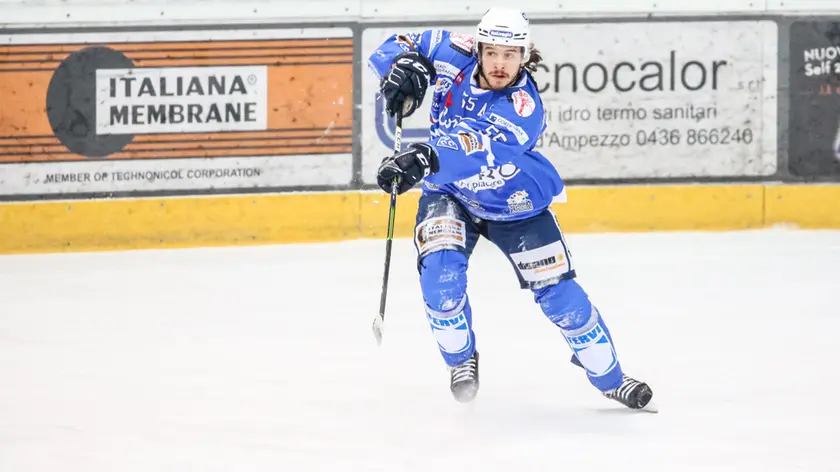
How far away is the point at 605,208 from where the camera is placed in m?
7.24

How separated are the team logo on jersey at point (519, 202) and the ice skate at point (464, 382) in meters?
0.45

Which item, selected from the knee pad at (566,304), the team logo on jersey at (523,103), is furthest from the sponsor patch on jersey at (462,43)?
the knee pad at (566,304)

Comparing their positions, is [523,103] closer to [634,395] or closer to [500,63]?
[500,63]

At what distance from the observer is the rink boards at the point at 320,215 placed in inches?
271

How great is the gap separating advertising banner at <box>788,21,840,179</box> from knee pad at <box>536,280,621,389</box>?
3841mm

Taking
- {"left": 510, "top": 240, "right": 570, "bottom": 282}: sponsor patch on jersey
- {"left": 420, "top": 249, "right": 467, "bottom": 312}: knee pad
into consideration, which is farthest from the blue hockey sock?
{"left": 510, "top": 240, "right": 570, "bottom": 282}: sponsor patch on jersey

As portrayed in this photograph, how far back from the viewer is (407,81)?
12.7ft

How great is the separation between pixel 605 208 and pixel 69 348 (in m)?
3.27

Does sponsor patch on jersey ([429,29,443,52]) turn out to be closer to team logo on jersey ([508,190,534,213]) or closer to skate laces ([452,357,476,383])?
team logo on jersey ([508,190,534,213])

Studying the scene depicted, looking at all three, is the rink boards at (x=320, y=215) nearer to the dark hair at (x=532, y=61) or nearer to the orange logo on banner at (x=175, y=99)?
the orange logo on banner at (x=175, y=99)

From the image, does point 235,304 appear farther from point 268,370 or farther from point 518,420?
point 518,420

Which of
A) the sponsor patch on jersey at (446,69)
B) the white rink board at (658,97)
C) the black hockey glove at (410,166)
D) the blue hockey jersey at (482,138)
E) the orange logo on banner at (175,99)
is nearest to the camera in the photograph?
the black hockey glove at (410,166)

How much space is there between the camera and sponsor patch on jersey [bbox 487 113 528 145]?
3672 mm

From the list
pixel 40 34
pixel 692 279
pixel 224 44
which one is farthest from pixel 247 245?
pixel 692 279
